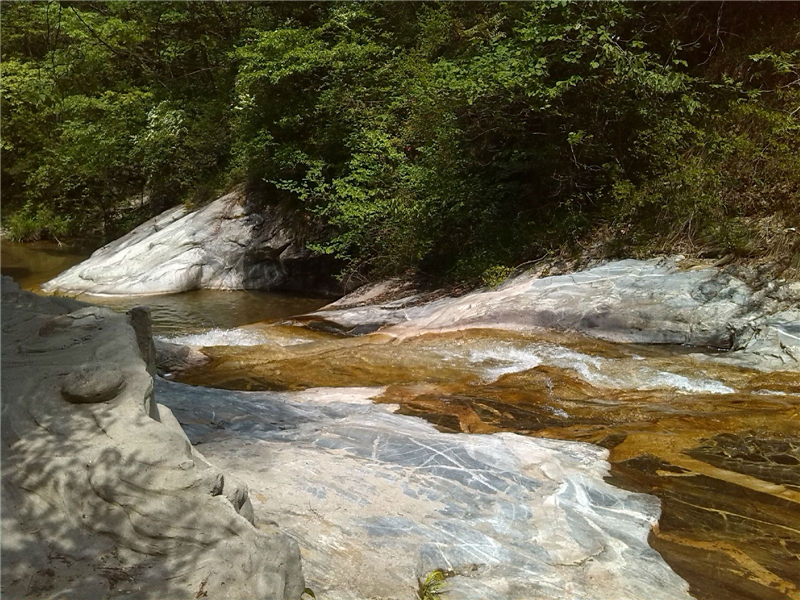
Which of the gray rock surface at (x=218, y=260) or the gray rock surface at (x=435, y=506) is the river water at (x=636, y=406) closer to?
the gray rock surface at (x=435, y=506)

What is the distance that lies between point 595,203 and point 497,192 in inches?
63.9

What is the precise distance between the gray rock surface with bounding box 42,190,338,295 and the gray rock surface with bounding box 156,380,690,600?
9738mm

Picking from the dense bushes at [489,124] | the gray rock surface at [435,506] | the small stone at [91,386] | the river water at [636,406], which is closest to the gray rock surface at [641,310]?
the river water at [636,406]

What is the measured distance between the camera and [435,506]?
3.96 meters

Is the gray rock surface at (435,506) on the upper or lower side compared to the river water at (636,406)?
upper

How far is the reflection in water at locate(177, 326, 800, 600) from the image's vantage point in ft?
13.0

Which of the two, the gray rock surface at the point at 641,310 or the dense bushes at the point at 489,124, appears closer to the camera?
the gray rock surface at the point at 641,310

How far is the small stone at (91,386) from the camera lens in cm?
309

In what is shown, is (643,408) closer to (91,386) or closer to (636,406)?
(636,406)

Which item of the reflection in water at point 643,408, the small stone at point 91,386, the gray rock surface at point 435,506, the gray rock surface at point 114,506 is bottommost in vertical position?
the reflection in water at point 643,408

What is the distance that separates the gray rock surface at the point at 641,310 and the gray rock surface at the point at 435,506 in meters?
3.52

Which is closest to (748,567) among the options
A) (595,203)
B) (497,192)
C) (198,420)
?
(198,420)

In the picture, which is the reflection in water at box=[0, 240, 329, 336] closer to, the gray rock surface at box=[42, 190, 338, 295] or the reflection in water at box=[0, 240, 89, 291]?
the reflection in water at box=[0, 240, 89, 291]

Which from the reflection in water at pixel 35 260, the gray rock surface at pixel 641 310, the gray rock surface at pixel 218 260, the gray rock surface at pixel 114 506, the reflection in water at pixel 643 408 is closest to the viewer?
the gray rock surface at pixel 114 506
